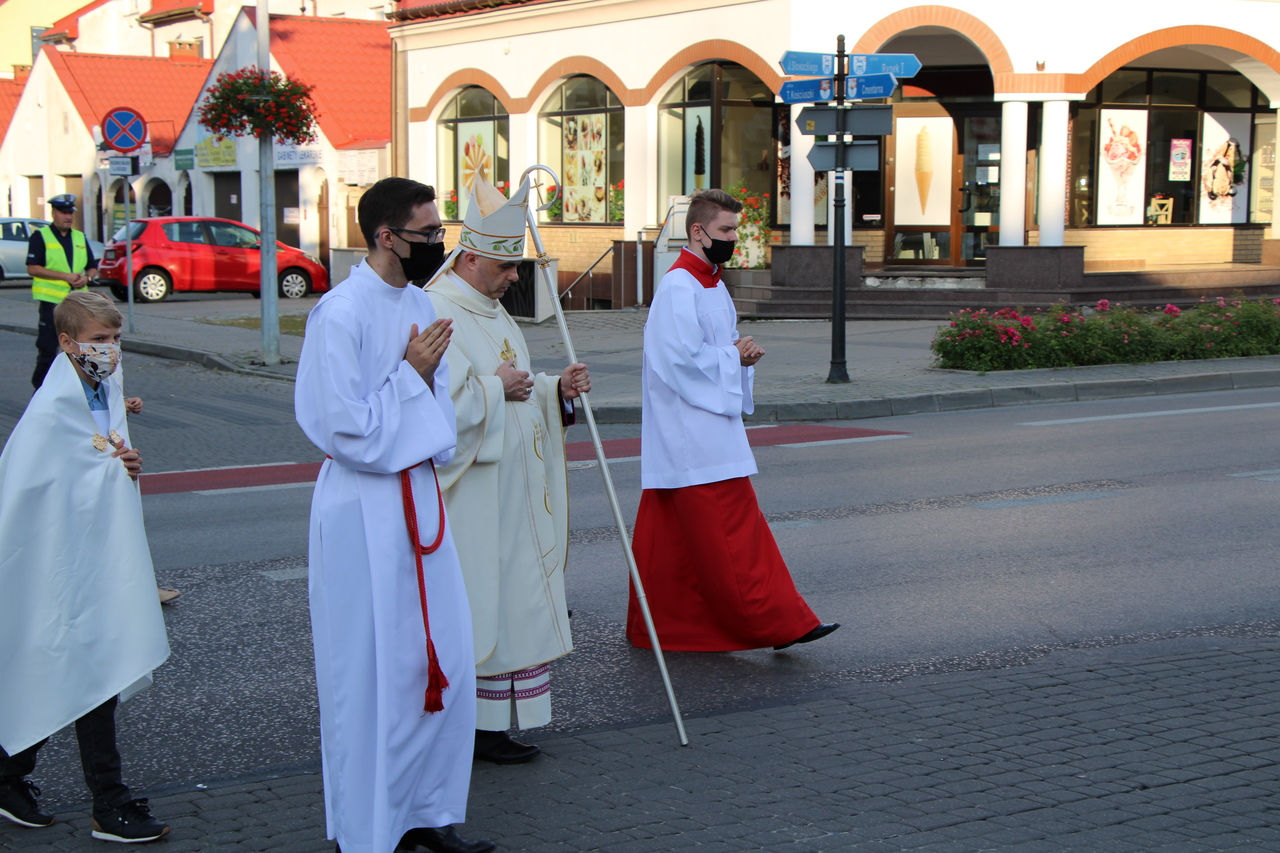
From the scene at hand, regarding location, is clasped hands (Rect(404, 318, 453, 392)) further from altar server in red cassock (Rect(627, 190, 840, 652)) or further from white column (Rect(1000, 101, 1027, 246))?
white column (Rect(1000, 101, 1027, 246))

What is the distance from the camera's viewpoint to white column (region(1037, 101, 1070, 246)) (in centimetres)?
2177

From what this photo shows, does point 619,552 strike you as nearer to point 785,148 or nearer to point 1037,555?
point 1037,555

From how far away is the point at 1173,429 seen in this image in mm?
11773

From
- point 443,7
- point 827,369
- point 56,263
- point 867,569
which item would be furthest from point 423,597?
point 443,7

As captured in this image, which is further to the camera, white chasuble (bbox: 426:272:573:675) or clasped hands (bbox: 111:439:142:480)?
white chasuble (bbox: 426:272:573:675)

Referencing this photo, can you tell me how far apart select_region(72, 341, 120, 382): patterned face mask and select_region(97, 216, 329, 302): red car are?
24.5 metres

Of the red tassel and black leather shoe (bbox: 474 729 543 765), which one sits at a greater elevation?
the red tassel

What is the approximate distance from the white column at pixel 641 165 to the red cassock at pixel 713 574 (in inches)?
800

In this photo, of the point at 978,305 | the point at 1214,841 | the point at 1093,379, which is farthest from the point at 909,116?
the point at 1214,841

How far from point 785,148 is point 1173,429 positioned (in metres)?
13.9

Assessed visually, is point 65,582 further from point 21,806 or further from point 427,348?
point 427,348

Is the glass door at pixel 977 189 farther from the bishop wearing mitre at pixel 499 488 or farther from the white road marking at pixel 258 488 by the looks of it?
the bishop wearing mitre at pixel 499 488

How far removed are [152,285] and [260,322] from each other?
7.81 metres

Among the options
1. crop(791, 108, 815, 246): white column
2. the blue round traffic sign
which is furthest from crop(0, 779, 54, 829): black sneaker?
crop(791, 108, 815, 246): white column
